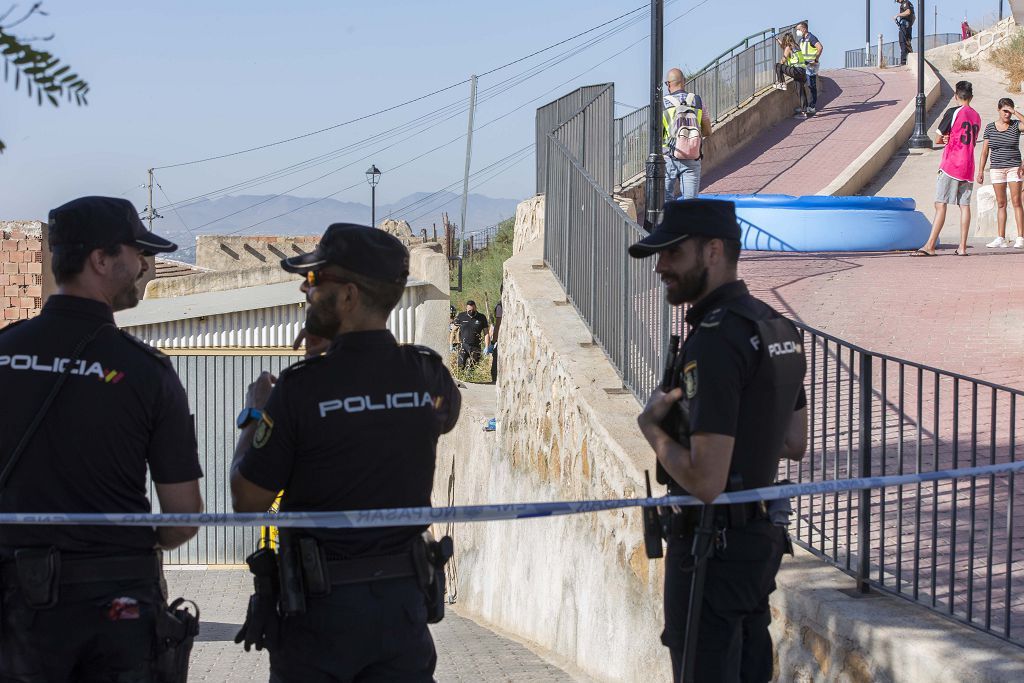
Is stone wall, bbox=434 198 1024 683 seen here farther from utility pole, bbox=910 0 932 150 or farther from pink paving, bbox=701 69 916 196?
utility pole, bbox=910 0 932 150

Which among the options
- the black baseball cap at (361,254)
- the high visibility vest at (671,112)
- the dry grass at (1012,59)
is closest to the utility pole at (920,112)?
the high visibility vest at (671,112)

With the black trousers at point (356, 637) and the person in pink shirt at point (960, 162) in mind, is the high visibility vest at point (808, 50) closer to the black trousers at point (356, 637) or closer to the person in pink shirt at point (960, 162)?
the person in pink shirt at point (960, 162)

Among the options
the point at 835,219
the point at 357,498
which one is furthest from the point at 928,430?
the point at 835,219

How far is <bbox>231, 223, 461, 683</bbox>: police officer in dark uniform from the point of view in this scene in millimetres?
3240

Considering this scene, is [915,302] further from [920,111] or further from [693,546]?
[920,111]

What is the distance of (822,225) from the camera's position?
14922 millimetres

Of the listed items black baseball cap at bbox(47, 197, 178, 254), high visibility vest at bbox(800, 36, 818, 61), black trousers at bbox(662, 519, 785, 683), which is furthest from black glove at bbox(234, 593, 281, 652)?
high visibility vest at bbox(800, 36, 818, 61)

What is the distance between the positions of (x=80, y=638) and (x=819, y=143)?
2229cm

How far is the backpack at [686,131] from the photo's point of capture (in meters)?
14.9

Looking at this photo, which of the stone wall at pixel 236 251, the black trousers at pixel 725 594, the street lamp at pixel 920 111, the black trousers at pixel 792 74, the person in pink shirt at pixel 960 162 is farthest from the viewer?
the stone wall at pixel 236 251

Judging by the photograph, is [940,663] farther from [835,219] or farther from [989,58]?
[989,58]

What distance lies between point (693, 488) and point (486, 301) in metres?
29.8

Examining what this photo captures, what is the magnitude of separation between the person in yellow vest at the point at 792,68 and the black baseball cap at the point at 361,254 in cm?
2357

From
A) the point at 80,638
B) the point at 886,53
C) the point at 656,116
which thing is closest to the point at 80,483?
the point at 80,638
